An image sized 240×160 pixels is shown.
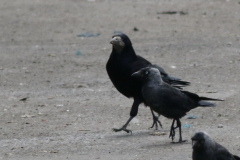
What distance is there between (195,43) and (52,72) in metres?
3.18

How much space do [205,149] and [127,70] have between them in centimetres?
247

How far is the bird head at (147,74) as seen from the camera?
647 cm

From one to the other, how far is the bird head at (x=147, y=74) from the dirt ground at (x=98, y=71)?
695 millimetres

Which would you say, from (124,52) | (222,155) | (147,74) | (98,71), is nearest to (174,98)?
(147,74)

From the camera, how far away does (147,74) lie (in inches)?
256

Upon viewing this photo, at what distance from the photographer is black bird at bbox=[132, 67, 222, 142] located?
6348mm

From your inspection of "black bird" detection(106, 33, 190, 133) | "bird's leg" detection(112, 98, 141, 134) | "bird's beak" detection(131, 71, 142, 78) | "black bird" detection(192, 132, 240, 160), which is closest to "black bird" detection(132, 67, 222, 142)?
"bird's beak" detection(131, 71, 142, 78)

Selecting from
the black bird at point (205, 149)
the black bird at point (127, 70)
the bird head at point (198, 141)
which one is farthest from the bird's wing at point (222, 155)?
the black bird at point (127, 70)

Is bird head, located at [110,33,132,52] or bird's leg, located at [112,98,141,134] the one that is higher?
bird head, located at [110,33,132,52]

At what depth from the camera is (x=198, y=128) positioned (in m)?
7.08

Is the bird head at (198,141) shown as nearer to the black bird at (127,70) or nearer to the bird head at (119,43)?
the black bird at (127,70)

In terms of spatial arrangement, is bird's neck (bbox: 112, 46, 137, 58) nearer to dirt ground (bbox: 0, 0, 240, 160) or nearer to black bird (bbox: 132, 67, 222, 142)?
black bird (bbox: 132, 67, 222, 142)

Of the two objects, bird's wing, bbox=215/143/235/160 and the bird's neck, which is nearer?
bird's wing, bbox=215/143/235/160

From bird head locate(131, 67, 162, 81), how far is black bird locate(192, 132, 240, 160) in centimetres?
169
